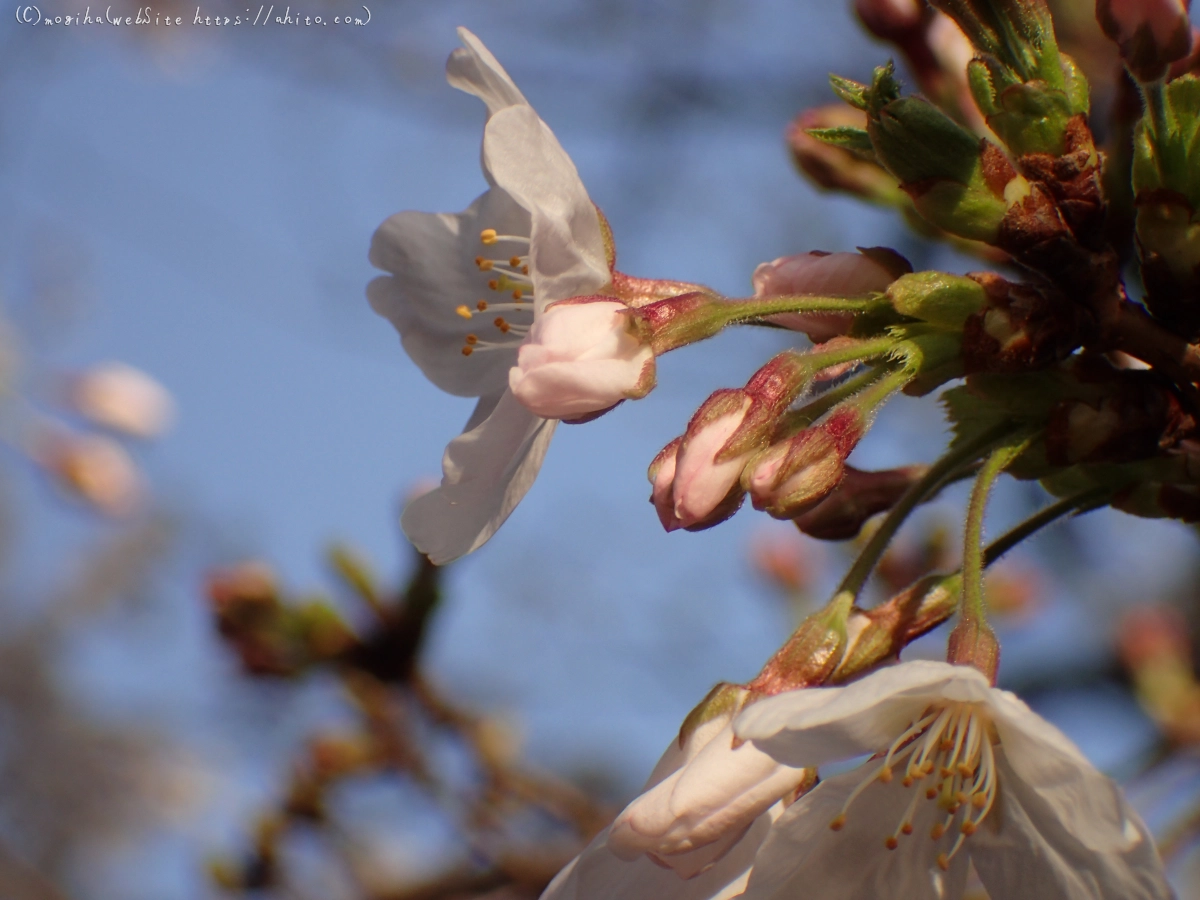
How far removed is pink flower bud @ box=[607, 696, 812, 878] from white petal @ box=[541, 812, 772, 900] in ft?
0.20

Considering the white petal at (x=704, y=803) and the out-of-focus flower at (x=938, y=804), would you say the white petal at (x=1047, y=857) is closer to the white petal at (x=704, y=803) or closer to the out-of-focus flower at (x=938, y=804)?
the out-of-focus flower at (x=938, y=804)

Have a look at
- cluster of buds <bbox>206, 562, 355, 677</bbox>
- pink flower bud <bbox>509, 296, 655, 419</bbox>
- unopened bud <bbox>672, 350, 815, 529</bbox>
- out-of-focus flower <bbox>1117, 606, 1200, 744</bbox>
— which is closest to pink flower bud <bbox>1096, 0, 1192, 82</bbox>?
unopened bud <bbox>672, 350, 815, 529</bbox>

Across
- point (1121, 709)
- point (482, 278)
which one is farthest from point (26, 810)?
point (482, 278)

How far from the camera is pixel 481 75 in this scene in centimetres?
120

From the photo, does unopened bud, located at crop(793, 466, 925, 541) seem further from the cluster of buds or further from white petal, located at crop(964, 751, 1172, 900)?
the cluster of buds

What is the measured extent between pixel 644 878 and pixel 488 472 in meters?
0.43

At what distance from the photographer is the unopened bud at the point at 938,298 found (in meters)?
1.04

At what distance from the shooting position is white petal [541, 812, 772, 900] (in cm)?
106

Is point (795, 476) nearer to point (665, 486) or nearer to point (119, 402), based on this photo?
point (665, 486)

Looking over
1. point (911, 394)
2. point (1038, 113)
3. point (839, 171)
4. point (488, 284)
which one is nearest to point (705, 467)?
point (911, 394)

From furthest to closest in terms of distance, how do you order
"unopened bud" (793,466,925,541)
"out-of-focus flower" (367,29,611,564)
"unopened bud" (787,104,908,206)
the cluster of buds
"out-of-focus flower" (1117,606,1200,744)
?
"out-of-focus flower" (1117,606,1200,744) < the cluster of buds < "unopened bud" (787,104,908,206) < "unopened bud" (793,466,925,541) < "out-of-focus flower" (367,29,611,564)

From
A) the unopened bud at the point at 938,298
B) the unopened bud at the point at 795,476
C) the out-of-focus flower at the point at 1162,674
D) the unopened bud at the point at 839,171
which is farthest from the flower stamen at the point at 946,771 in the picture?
the out-of-focus flower at the point at 1162,674

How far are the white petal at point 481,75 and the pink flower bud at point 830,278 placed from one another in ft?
1.05

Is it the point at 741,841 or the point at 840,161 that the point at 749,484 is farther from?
the point at 840,161
